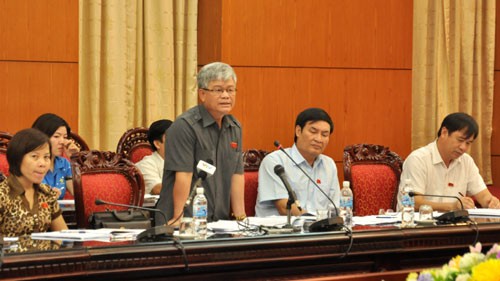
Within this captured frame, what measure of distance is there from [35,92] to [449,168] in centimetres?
285

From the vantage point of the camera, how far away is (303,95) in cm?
691

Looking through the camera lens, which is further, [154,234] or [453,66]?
[453,66]

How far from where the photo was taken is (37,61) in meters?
6.26

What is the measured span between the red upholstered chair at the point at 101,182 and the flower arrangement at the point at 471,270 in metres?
2.57

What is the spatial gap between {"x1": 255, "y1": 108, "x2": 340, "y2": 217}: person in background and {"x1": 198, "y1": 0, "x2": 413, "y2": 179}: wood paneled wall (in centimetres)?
186

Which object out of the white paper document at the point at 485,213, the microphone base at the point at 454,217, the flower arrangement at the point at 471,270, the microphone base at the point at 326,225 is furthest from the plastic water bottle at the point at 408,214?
the flower arrangement at the point at 471,270

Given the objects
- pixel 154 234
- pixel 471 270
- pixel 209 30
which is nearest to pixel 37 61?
pixel 209 30

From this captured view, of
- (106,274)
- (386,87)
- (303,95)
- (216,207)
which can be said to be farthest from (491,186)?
(106,274)

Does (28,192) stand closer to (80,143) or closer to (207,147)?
(207,147)

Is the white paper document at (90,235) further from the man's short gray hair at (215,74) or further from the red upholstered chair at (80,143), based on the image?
the red upholstered chair at (80,143)

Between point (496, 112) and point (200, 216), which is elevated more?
point (496, 112)

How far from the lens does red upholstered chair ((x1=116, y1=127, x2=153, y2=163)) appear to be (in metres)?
5.93

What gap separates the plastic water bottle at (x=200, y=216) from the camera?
3427 millimetres

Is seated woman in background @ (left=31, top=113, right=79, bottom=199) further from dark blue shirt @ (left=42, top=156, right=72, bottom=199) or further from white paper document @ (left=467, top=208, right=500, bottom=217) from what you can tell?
white paper document @ (left=467, top=208, right=500, bottom=217)
